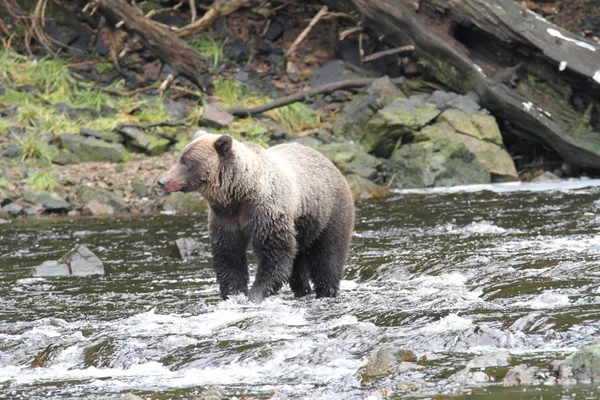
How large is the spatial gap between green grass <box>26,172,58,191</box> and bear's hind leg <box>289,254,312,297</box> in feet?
25.4

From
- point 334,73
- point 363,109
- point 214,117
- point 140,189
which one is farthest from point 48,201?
point 334,73

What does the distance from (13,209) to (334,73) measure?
7742 millimetres

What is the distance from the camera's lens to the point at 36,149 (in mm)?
16812

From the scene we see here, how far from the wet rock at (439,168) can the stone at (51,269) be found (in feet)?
23.3

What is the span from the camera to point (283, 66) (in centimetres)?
2094

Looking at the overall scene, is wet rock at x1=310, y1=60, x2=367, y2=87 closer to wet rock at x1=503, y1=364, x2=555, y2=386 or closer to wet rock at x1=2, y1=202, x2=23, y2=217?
wet rock at x1=2, y1=202, x2=23, y2=217

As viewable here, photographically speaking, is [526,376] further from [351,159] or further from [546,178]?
[546,178]

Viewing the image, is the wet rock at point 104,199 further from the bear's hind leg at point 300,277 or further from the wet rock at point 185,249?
the bear's hind leg at point 300,277

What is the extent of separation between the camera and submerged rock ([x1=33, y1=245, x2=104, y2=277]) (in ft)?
35.2

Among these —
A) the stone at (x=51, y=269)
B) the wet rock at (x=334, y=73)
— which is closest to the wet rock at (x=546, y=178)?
the wet rock at (x=334, y=73)

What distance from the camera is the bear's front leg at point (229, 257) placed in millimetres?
8242

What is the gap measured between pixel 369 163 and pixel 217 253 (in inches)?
339

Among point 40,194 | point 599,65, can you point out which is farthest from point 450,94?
point 40,194

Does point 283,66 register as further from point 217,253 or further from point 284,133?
point 217,253
